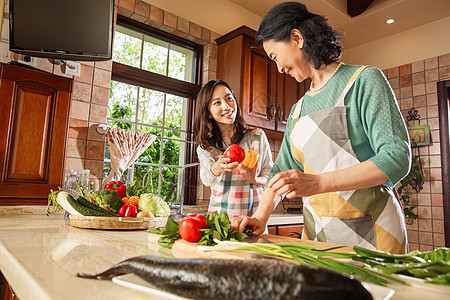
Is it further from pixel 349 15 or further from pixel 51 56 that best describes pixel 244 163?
pixel 349 15

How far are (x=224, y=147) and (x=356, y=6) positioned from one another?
2.61 m

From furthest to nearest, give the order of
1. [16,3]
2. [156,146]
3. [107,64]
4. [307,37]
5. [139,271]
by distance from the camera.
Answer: [156,146] < [107,64] < [16,3] < [307,37] < [139,271]

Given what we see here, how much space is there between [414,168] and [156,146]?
301 cm

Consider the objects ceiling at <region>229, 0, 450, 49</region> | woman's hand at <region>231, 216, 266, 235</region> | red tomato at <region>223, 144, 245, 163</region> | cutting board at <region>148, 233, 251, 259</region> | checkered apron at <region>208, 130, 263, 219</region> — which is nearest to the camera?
cutting board at <region>148, 233, 251, 259</region>

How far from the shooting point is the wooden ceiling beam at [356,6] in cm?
350

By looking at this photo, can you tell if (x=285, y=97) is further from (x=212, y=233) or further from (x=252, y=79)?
(x=212, y=233)

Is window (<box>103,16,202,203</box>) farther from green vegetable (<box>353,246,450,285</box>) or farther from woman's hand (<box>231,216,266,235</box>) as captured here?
green vegetable (<box>353,246,450,285</box>)

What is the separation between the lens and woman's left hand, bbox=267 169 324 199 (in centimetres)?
91

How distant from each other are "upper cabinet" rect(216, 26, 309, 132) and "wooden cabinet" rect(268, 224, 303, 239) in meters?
0.97

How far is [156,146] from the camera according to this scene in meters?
3.01

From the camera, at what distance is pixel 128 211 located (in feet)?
4.77

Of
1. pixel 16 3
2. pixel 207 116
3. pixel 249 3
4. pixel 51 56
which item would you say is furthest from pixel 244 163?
pixel 249 3

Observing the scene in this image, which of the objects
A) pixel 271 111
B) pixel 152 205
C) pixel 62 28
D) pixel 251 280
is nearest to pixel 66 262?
pixel 251 280

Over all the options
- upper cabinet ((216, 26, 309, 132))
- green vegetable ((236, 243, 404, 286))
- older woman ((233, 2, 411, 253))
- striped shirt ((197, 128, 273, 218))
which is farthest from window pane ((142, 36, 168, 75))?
green vegetable ((236, 243, 404, 286))
